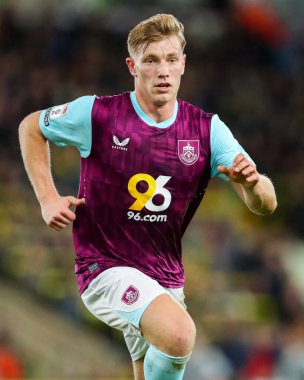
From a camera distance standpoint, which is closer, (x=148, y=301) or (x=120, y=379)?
(x=148, y=301)

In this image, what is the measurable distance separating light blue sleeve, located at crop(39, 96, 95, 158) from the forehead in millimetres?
404

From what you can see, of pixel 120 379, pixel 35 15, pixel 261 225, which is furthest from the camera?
pixel 35 15

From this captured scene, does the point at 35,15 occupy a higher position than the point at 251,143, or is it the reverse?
the point at 35,15

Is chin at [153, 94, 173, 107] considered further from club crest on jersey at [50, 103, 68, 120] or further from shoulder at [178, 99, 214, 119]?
club crest on jersey at [50, 103, 68, 120]

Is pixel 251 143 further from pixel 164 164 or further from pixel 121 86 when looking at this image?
pixel 164 164

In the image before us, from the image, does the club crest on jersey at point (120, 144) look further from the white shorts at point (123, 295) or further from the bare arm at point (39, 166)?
the white shorts at point (123, 295)

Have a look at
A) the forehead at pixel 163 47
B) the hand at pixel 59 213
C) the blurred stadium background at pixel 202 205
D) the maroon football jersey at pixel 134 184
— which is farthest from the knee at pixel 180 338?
the blurred stadium background at pixel 202 205

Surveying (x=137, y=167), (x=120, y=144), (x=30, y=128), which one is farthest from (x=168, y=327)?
(x=30, y=128)

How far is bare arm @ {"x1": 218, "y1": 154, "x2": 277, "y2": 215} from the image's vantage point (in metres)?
4.72

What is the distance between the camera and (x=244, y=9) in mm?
15727

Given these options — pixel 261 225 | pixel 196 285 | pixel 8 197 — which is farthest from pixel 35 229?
pixel 261 225

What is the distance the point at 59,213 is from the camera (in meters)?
4.79

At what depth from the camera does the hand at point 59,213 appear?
479 cm

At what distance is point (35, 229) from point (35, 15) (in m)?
4.47
